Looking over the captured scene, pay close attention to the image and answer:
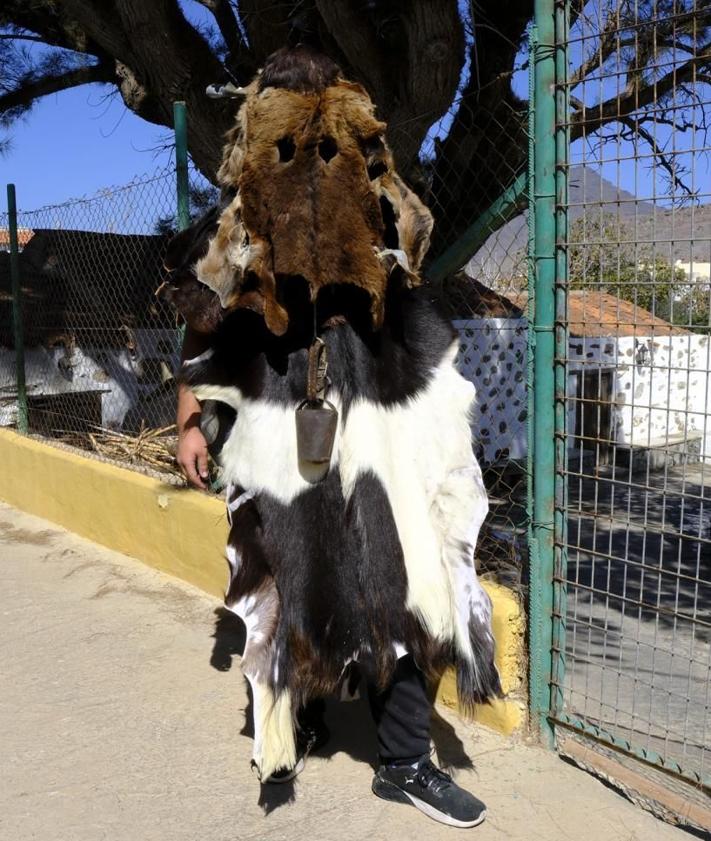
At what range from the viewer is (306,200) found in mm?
2430

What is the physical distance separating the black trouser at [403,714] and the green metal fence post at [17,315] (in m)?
5.21

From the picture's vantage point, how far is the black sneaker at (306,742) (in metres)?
3.02

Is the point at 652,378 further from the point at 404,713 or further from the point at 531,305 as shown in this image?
the point at 404,713

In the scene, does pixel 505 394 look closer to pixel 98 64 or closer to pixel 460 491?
pixel 98 64

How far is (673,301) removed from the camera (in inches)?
103

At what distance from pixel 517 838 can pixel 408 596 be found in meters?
0.80

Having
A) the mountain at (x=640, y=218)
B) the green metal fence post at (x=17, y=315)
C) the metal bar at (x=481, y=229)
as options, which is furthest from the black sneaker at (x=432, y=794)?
the green metal fence post at (x=17, y=315)

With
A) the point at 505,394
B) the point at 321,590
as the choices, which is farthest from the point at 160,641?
the point at 505,394

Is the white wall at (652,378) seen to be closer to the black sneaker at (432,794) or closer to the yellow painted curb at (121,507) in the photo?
the black sneaker at (432,794)

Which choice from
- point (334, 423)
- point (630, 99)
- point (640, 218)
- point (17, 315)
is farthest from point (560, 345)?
point (17, 315)

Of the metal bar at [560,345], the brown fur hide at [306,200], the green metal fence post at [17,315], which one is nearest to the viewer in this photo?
the brown fur hide at [306,200]

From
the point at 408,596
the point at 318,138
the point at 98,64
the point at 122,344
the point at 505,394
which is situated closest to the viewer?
the point at 318,138

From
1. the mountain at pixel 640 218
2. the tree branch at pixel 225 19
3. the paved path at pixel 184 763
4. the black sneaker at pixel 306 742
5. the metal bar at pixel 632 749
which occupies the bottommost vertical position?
the paved path at pixel 184 763

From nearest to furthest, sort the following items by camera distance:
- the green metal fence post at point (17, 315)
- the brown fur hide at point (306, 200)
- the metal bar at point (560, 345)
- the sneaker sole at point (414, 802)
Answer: the brown fur hide at point (306, 200) → the sneaker sole at point (414, 802) → the metal bar at point (560, 345) → the green metal fence post at point (17, 315)
